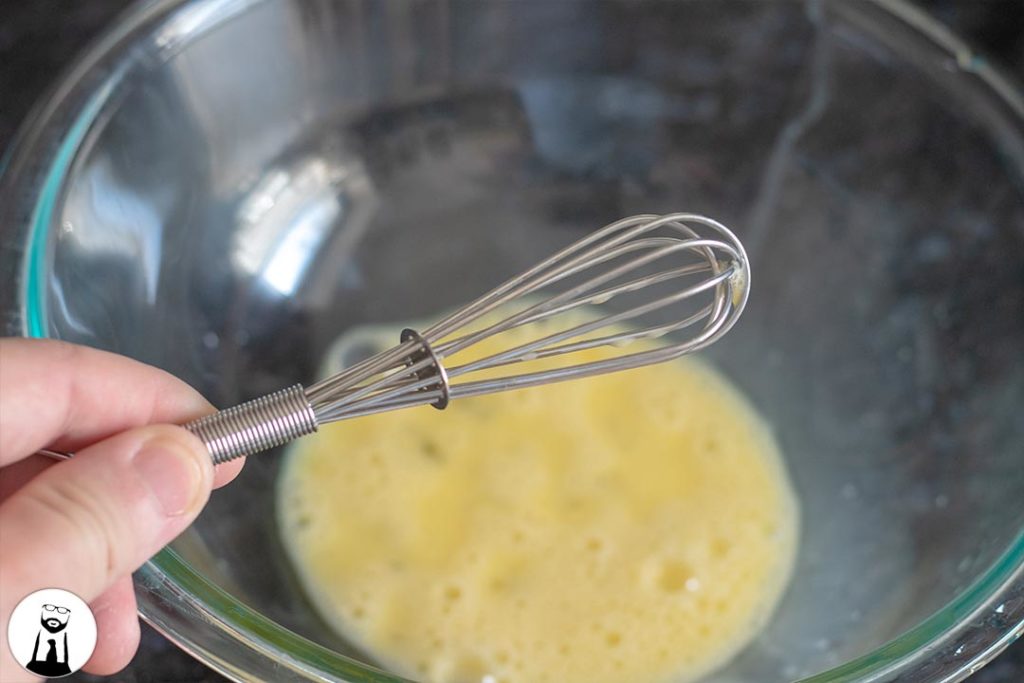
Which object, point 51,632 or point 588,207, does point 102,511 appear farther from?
point 588,207

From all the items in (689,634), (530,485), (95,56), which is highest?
(95,56)

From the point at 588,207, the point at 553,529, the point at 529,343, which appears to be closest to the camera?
the point at 529,343

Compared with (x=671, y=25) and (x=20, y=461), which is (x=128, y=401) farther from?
(x=671, y=25)

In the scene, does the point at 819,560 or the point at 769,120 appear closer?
the point at 819,560

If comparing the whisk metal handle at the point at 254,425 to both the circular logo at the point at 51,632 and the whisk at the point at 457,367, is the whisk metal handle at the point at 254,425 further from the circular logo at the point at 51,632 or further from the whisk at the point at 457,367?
the circular logo at the point at 51,632

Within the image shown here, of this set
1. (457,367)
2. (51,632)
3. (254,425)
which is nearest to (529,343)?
(457,367)

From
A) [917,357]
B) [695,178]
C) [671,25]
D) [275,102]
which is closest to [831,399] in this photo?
[917,357]
